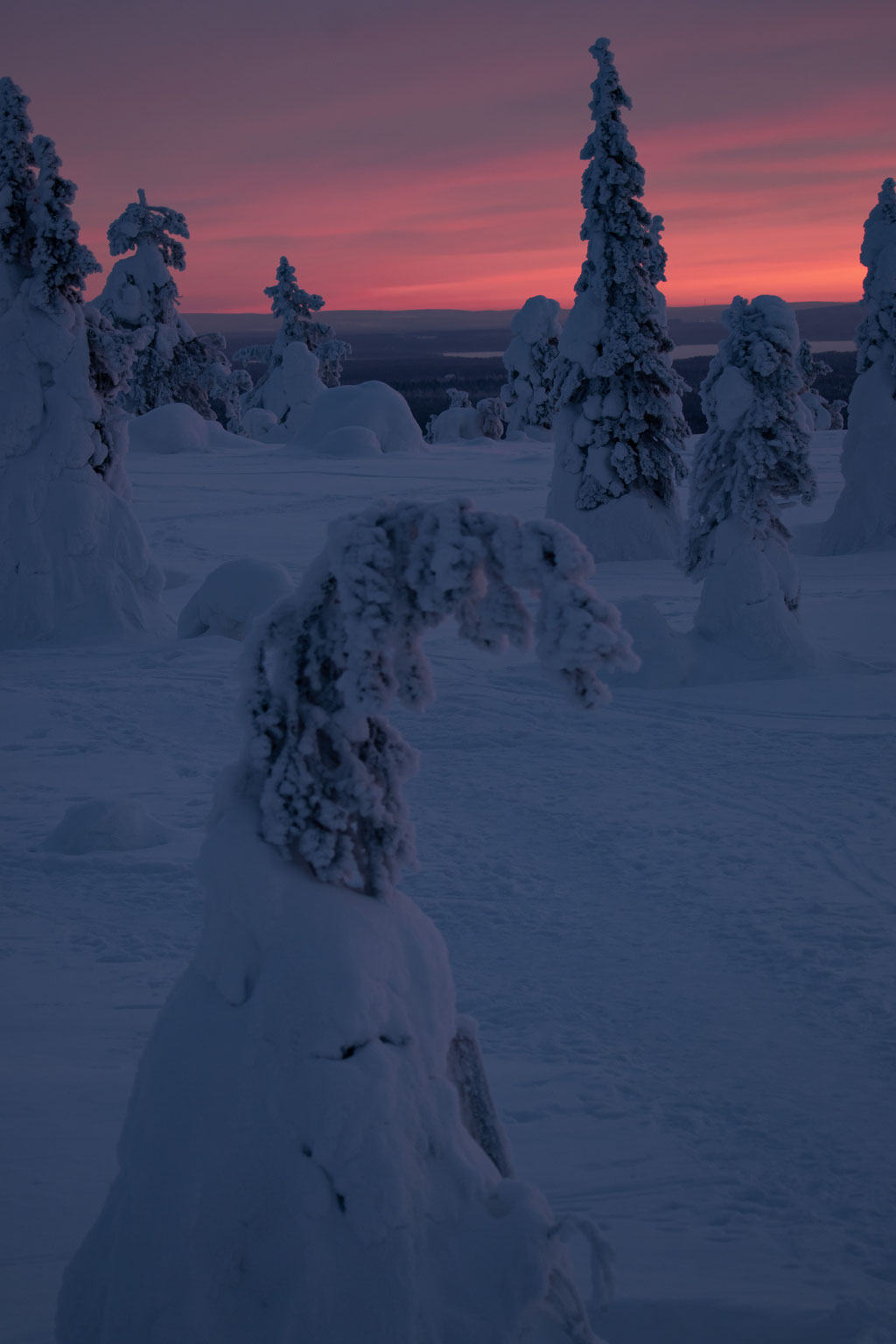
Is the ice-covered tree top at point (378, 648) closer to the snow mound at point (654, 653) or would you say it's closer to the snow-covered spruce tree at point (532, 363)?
the snow mound at point (654, 653)

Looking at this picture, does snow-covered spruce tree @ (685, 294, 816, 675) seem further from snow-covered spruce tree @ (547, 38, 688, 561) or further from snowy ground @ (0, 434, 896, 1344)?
snow-covered spruce tree @ (547, 38, 688, 561)

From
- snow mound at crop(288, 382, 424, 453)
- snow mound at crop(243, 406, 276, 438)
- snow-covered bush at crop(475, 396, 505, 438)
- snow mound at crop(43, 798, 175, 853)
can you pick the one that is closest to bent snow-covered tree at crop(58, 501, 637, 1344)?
snow mound at crop(43, 798, 175, 853)

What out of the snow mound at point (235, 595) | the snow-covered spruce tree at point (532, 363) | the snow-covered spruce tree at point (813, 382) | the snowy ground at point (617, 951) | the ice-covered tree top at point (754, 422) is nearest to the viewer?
the snowy ground at point (617, 951)

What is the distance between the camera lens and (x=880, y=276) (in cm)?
2041

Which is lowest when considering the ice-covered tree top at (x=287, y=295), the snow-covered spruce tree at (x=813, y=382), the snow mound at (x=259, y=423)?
the snow mound at (x=259, y=423)

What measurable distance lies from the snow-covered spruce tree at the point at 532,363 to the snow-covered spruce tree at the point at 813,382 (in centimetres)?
925

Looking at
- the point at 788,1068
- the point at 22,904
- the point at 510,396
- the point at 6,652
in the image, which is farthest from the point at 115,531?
the point at 510,396

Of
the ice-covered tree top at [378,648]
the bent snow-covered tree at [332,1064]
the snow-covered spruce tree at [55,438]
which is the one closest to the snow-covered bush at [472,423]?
the snow-covered spruce tree at [55,438]

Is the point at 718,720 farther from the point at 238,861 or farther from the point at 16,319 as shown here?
the point at 16,319

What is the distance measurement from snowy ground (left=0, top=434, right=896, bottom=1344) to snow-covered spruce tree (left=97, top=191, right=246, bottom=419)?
78.4 ft

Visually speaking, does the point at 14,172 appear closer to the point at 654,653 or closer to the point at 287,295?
the point at 654,653

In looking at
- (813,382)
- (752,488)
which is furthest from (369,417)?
(752,488)

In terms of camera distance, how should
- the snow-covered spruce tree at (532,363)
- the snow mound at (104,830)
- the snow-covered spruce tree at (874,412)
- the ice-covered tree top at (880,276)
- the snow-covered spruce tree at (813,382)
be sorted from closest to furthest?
the snow mound at (104,830), the ice-covered tree top at (880,276), the snow-covered spruce tree at (874,412), the snow-covered spruce tree at (813,382), the snow-covered spruce tree at (532,363)

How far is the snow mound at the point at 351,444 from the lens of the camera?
3344cm
